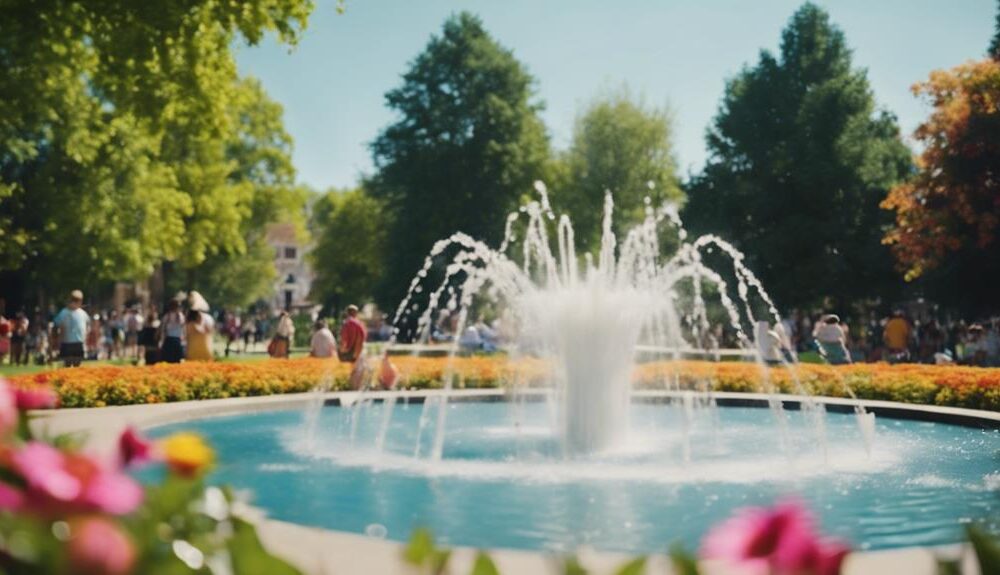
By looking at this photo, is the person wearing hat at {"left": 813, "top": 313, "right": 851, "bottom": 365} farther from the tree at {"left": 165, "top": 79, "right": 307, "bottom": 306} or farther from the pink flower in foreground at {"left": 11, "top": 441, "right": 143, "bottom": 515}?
the tree at {"left": 165, "top": 79, "right": 307, "bottom": 306}

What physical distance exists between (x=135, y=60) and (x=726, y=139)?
107 ft

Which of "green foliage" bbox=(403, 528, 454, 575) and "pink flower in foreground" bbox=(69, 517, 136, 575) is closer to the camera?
"pink flower in foreground" bbox=(69, 517, 136, 575)

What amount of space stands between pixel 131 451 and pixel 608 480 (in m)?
8.14

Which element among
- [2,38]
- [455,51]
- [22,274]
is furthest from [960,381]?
[22,274]

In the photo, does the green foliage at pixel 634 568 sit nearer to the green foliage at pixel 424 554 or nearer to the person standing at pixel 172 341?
the green foliage at pixel 424 554

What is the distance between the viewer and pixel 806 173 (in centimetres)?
4184

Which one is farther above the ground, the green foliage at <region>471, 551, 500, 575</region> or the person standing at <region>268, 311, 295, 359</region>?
the person standing at <region>268, 311, 295, 359</region>

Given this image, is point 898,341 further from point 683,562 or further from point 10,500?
point 10,500

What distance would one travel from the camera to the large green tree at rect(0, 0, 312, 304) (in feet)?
64.2

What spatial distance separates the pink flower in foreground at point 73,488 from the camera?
1634mm

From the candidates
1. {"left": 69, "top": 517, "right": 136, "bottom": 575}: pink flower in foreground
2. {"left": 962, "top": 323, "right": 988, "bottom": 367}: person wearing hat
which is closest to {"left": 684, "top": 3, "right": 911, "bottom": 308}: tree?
{"left": 962, "top": 323, "right": 988, "bottom": 367}: person wearing hat

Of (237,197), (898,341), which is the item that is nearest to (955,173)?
(898,341)

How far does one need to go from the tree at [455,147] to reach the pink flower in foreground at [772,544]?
148ft

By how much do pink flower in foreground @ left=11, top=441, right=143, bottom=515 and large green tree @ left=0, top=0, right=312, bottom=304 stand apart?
18672 millimetres
